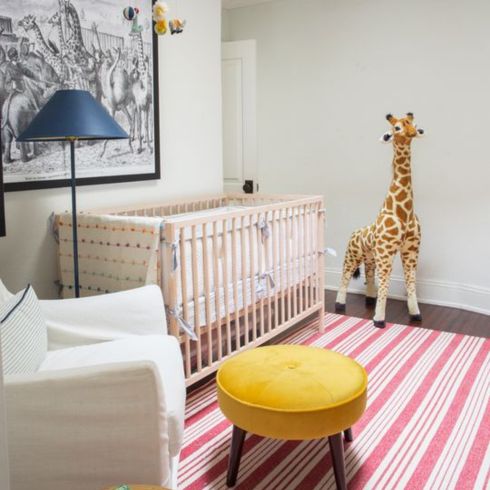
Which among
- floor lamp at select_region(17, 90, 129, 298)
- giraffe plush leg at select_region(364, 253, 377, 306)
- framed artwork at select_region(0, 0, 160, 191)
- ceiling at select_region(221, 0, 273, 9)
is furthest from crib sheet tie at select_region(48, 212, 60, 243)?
ceiling at select_region(221, 0, 273, 9)

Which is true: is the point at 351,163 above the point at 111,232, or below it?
above

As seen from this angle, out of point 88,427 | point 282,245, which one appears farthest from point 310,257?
point 88,427

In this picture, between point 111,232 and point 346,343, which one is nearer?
point 111,232

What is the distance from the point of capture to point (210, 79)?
341 cm

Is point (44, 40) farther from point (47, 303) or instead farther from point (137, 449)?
point (137, 449)

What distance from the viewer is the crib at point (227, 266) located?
2.26m

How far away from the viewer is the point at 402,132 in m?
3.35

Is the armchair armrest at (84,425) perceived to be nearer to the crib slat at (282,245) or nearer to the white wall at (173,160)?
the white wall at (173,160)

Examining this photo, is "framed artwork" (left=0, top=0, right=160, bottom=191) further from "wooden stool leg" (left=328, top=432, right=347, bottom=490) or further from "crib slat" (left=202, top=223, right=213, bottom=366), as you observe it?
"wooden stool leg" (left=328, top=432, right=347, bottom=490)

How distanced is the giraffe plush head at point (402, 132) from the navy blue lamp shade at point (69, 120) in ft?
6.25

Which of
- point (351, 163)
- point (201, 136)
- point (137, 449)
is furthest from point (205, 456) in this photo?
point (351, 163)

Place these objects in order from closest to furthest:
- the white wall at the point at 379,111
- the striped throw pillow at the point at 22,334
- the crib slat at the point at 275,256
Result: the striped throw pillow at the point at 22,334 → the crib slat at the point at 275,256 → the white wall at the point at 379,111

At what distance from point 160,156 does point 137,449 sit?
6.56ft

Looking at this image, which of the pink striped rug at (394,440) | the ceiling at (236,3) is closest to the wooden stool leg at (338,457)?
the pink striped rug at (394,440)
